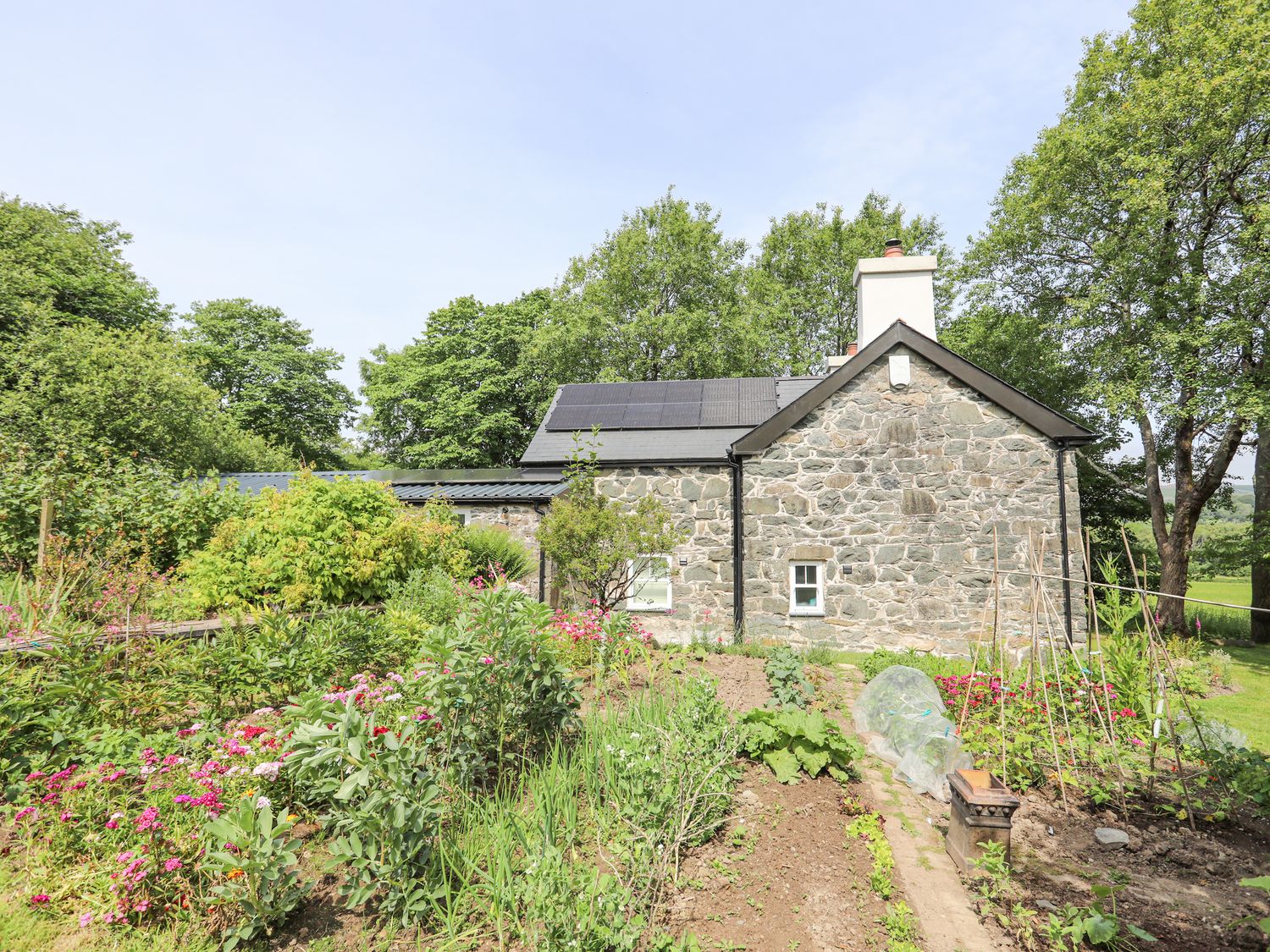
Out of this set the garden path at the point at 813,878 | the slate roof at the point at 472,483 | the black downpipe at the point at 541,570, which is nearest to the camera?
the garden path at the point at 813,878

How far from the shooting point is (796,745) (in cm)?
456

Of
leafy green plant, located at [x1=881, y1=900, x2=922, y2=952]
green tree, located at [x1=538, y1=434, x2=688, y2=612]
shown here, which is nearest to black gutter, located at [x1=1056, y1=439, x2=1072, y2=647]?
green tree, located at [x1=538, y1=434, x2=688, y2=612]

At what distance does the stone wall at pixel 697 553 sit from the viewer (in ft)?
33.4

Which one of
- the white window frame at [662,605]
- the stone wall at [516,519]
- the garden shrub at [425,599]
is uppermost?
the stone wall at [516,519]

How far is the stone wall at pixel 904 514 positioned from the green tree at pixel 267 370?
83.4 feet

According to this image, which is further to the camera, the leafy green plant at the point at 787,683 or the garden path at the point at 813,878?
the leafy green plant at the point at 787,683

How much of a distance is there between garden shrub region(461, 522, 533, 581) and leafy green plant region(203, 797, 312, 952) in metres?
6.04

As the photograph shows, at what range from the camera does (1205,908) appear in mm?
3123

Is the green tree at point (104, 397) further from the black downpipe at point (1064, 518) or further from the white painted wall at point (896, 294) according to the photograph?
the black downpipe at point (1064, 518)

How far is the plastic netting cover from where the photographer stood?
459 cm

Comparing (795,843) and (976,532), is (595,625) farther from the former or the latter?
(976,532)

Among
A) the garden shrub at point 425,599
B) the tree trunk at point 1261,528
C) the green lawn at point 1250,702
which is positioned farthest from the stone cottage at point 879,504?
the tree trunk at point 1261,528

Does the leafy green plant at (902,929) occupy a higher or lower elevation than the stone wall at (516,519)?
lower

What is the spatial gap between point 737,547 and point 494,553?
4244 mm
